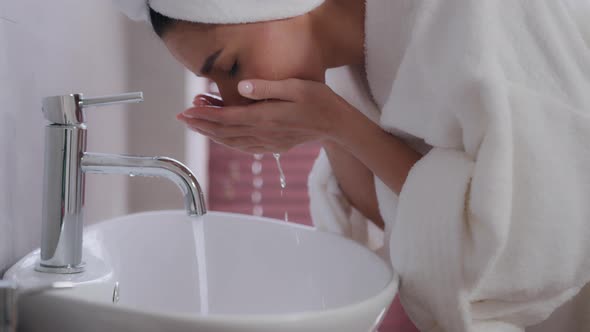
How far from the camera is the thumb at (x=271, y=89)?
29.0 inches

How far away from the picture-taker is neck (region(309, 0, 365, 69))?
2.69 ft

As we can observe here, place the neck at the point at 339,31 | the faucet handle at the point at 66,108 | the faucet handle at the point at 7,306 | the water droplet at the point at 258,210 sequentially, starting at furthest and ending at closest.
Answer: the water droplet at the point at 258,210, the neck at the point at 339,31, the faucet handle at the point at 66,108, the faucet handle at the point at 7,306

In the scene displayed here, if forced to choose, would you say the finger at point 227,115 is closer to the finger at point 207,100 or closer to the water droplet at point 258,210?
the finger at point 207,100

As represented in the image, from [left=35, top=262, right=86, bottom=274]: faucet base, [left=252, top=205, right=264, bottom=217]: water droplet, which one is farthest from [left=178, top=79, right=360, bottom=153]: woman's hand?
[left=252, top=205, right=264, bottom=217]: water droplet

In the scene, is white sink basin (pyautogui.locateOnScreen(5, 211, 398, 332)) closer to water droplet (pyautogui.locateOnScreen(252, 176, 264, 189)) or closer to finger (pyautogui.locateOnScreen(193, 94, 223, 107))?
finger (pyautogui.locateOnScreen(193, 94, 223, 107))

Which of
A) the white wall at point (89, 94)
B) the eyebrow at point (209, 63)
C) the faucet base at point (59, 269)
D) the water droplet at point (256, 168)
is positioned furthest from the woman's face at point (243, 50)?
the water droplet at point (256, 168)

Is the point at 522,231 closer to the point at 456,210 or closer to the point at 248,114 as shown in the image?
the point at 456,210

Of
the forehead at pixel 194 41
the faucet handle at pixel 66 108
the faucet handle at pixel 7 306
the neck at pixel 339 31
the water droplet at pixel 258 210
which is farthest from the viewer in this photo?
the water droplet at pixel 258 210

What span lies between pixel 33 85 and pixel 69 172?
0.58ft

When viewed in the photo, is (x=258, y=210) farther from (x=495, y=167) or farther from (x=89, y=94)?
(x=495, y=167)

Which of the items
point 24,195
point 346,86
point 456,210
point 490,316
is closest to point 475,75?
point 456,210

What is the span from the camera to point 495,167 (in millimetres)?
595

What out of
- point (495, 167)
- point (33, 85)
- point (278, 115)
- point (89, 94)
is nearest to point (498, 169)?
point (495, 167)

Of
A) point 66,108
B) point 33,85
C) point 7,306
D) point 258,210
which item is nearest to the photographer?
point 7,306
